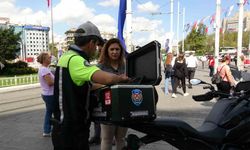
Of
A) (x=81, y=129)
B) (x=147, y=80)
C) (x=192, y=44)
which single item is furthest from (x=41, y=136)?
(x=192, y=44)

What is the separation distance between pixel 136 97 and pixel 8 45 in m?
33.4

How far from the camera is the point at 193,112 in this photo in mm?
8852

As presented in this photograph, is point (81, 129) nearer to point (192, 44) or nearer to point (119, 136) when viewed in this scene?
point (119, 136)

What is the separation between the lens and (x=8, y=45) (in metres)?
33.8

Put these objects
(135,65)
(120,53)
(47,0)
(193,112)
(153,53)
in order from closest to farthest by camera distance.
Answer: (153,53)
(135,65)
(120,53)
(193,112)
(47,0)

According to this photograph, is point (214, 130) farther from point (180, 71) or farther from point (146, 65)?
point (180, 71)

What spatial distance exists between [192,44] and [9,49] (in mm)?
47418

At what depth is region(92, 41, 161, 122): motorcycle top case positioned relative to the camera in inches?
102

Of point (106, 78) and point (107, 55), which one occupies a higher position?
point (107, 55)

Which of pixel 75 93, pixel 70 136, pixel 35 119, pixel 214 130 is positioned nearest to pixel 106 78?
pixel 75 93

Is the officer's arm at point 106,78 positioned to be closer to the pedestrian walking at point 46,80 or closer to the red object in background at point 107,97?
the red object in background at point 107,97

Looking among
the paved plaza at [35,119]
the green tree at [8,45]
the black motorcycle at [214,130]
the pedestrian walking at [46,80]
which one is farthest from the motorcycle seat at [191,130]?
the green tree at [8,45]

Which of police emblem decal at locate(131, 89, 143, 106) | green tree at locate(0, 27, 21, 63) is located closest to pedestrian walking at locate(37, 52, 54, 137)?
police emblem decal at locate(131, 89, 143, 106)

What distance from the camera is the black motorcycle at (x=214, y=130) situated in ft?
9.68
